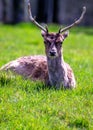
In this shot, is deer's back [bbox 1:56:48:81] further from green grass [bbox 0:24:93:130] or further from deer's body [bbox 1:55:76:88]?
green grass [bbox 0:24:93:130]

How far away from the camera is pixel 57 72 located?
810cm

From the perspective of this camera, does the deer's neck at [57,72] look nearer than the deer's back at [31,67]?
Yes

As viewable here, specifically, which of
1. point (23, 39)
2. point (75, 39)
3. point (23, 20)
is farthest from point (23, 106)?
point (23, 20)

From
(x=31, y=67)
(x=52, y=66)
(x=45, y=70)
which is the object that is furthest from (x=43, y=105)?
(x=31, y=67)

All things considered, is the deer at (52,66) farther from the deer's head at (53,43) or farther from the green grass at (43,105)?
the green grass at (43,105)

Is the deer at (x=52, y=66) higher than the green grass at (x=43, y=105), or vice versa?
the deer at (x=52, y=66)

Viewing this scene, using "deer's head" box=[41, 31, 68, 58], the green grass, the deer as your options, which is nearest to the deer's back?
the deer

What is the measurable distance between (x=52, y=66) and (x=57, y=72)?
0.46 feet

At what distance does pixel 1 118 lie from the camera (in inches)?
Result: 256

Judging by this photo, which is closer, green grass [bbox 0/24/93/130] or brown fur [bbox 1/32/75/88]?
green grass [bbox 0/24/93/130]

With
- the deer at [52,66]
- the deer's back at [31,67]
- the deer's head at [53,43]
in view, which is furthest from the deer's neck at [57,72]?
the deer's back at [31,67]

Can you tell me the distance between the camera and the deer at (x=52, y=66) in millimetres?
7883

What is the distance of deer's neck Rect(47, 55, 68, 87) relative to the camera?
802 cm

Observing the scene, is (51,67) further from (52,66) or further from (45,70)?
(45,70)
